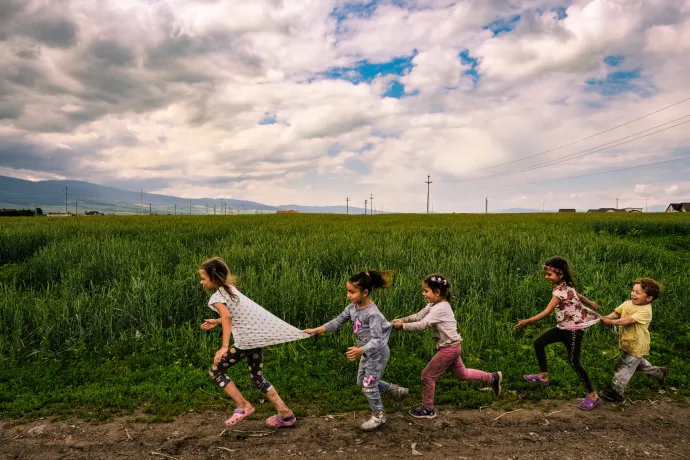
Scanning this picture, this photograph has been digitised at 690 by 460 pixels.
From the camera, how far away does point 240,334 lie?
14.9ft

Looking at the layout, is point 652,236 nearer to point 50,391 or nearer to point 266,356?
point 266,356

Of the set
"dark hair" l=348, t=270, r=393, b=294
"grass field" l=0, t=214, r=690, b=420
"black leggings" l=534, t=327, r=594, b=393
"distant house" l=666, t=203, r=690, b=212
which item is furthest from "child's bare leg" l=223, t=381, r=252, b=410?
"distant house" l=666, t=203, r=690, b=212

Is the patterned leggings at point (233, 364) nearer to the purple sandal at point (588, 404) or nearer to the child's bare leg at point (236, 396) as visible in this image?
the child's bare leg at point (236, 396)

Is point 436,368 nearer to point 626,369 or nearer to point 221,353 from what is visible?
point 221,353

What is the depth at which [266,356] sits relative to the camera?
667 centimetres

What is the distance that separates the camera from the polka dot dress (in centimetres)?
453

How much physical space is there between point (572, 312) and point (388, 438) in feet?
8.83

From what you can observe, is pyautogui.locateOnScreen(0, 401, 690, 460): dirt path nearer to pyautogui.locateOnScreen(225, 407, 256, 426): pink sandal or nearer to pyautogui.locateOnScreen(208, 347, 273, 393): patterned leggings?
pyautogui.locateOnScreen(225, 407, 256, 426): pink sandal

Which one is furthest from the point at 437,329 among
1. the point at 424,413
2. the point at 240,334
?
the point at 240,334

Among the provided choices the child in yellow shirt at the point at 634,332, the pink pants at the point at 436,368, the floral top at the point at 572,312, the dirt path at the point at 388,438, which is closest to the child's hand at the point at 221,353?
the dirt path at the point at 388,438

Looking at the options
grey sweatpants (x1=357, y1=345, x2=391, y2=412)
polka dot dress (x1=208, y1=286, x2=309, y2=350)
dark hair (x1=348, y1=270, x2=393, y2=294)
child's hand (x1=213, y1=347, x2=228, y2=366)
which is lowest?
grey sweatpants (x1=357, y1=345, x2=391, y2=412)

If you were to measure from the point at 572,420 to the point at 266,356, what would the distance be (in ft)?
13.8

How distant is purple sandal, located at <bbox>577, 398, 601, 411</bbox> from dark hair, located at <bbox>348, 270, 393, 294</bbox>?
2867mm

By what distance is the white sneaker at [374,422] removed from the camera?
14.5 ft
